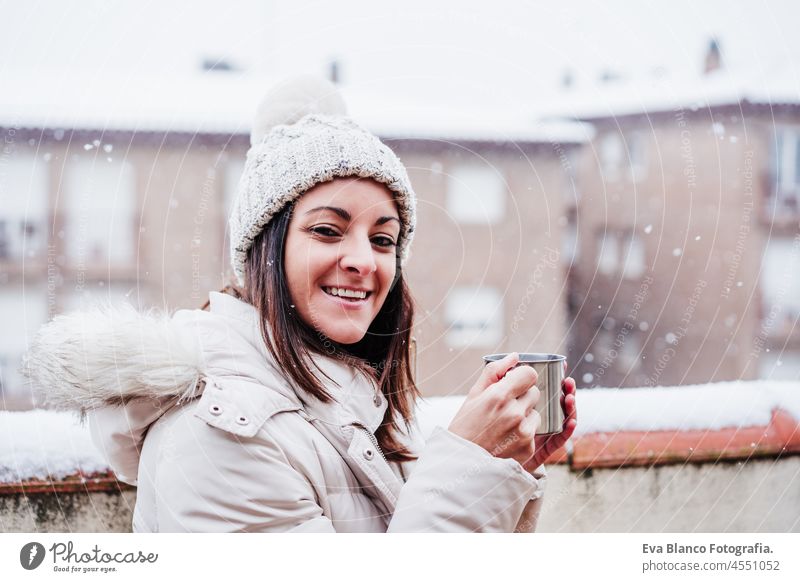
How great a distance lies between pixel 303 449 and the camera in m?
0.61

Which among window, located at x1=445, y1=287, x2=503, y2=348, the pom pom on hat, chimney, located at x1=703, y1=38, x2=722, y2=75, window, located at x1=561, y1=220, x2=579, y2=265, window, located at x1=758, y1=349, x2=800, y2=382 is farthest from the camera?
window, located at x1=561, y1=220, x2=579, y2=265

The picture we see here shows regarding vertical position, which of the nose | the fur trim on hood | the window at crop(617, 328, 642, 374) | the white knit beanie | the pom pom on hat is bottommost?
the window at crop(617, 328, 642, 374)

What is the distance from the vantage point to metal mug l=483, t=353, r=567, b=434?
0.68 metres

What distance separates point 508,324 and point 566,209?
953 millimetres

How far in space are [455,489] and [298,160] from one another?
0.37 meters

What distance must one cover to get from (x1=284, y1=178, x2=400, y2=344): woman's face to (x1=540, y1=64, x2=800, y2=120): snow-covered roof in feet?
2.28

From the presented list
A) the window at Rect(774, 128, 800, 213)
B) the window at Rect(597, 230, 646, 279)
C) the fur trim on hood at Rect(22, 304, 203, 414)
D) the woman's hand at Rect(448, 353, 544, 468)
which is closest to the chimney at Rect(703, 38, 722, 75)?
the window at Rect(774, 128, 800, 213)

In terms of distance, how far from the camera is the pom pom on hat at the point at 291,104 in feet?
2.52

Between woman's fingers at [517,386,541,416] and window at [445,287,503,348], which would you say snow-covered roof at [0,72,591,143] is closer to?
woman's fingers at [517,386,541,416]

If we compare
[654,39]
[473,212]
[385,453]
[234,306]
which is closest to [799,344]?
[473,212]

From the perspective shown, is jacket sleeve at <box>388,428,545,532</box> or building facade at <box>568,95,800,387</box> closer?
jacket sleeve at <box>388,428,545,532</box>

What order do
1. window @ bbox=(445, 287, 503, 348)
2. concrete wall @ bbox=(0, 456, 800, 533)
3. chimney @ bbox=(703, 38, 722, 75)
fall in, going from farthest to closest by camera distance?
window @ bbox=(445, 287, 503, 348) → chimney @ bbox=(703, 38, 722, 75) → concrete wall @ bbox=(0, 456, 800, 533)

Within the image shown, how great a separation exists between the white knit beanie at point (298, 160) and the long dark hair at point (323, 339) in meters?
0.02
